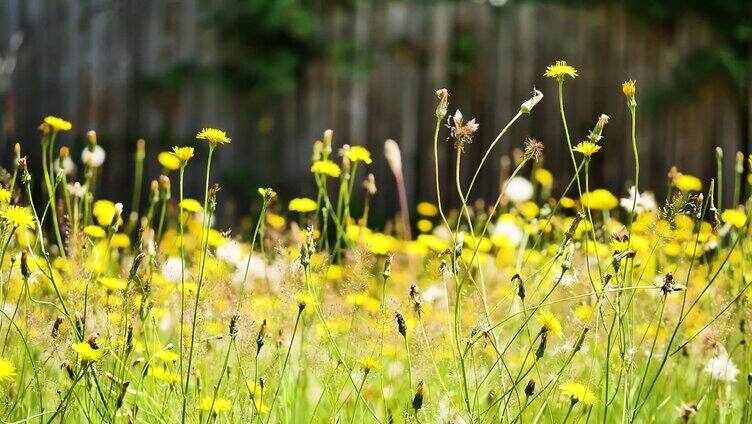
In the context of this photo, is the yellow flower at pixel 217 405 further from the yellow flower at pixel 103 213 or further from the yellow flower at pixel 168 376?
the yellow flower at pixel 103 213

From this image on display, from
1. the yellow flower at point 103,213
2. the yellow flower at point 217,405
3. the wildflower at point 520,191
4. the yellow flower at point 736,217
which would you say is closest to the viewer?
the yellow flower at point 217,405

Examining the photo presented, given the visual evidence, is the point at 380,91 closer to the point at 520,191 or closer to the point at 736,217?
the point at 520,191

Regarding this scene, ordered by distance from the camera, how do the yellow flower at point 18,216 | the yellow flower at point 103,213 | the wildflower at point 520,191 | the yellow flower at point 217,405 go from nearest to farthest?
the yellow flower at point 18,216, the yellow flower at point 217,405, the yellow flower at point 103,213, the wildflower at point 520,191

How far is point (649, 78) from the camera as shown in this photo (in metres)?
6.90

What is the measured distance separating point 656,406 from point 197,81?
517 centimetres

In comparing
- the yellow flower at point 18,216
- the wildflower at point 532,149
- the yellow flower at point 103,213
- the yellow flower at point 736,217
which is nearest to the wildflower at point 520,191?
the yellow flower at point 736,217

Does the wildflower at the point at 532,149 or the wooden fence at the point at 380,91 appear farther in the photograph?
the wooden fence at the point at 380,91

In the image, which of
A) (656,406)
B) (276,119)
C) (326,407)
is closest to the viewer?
(656,406)

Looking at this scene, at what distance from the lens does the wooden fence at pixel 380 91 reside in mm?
6617

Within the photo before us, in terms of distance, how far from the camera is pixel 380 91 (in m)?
6.69

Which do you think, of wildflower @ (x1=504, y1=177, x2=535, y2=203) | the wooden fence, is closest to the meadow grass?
wildflower @ (x1=504, y1=177, x2=535, y2=203)

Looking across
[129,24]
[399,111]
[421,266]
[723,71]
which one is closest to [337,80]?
[399,111]

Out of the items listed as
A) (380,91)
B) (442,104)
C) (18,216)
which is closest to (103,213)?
(18,216)

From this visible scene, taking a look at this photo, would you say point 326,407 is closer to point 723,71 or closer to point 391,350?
point 391,350
